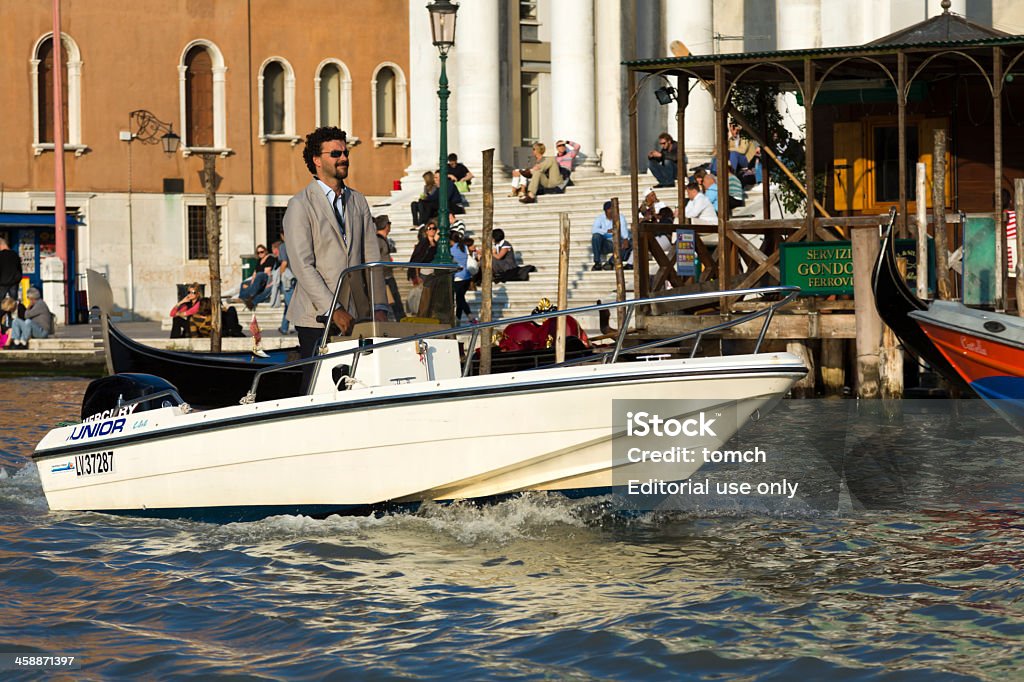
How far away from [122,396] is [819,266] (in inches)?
328

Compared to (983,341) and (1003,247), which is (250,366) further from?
(1003,247)

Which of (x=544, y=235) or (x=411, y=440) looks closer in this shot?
(x=411, y=440)

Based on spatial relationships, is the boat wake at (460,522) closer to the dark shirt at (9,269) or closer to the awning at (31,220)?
the dark shirt at (9,269)

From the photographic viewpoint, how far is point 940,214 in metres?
16.2

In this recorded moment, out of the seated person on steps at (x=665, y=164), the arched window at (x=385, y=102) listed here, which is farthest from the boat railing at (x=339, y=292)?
the arched window at (x=385, y=102)

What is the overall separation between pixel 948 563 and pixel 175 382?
6892mm

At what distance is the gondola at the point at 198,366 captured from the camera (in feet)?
41.4

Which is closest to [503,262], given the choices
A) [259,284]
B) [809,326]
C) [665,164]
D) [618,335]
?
[665,164]

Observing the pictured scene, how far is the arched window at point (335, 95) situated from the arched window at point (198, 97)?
2.57 m

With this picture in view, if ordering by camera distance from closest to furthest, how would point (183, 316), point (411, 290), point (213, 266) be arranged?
point (411, 290), point (213, 266), point (183, 316)

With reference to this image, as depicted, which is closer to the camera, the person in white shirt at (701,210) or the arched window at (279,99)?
the person in white shirt at (701,210)

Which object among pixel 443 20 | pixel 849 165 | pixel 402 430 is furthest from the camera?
pixel 443 20

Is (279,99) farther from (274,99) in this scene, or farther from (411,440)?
(411,440)

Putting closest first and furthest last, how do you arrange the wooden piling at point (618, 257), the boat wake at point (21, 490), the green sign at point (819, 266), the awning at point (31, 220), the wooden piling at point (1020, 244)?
the boat wake at point (21, 490) < the wooden piling at point (1020, 244) < the green sign at point (819, 266) < the wooden piling at point (618, 257) < the awning at point (31, 220)
